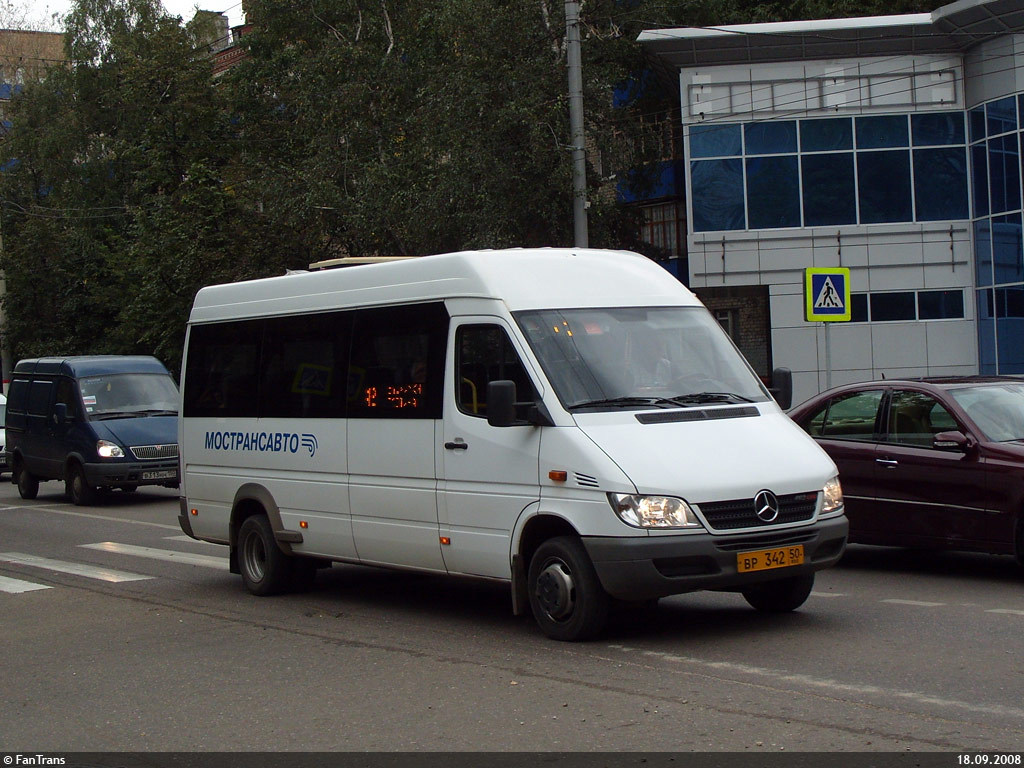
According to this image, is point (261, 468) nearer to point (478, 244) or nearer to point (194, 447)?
point (194, 447)

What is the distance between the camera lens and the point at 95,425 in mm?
21047

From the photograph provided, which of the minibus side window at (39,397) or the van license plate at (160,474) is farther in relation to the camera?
the minibus side window at (39,397)

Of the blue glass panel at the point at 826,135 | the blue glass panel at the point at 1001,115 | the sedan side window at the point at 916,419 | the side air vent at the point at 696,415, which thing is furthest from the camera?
the blue glass panel at the point at 826,135

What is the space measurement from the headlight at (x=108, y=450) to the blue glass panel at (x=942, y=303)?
2078 cm

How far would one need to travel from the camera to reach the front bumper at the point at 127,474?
20.5 meters

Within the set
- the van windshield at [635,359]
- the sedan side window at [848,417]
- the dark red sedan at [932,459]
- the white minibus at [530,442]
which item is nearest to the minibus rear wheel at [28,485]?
the white minibus at [530,442]

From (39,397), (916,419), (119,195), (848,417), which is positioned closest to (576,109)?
(848,417)

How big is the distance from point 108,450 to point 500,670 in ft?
48.1

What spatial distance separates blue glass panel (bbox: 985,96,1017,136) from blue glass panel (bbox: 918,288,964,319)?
404 centimetres

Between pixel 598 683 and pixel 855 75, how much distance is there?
93.5 ft

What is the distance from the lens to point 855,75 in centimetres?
3266

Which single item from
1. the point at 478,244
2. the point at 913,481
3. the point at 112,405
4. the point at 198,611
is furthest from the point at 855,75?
the point at 198,611

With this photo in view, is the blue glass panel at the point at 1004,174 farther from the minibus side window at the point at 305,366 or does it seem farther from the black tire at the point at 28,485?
the minibus side window at the point at 305,366

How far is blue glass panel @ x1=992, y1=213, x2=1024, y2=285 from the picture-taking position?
1242 inches
